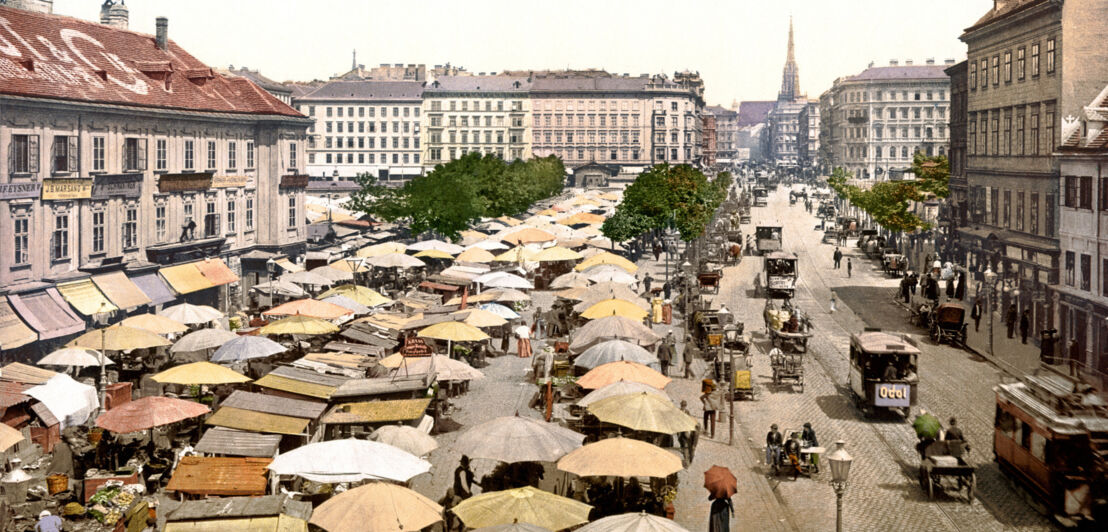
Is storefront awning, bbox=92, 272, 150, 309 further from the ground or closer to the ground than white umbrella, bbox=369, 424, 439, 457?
further from the ground

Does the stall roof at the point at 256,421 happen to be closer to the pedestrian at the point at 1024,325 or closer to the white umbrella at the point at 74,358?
the white umbrella at the point at 74,358

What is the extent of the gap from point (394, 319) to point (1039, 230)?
28.1 meters

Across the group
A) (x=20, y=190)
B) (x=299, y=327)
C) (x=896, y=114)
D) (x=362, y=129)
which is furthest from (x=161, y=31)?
(x=896, y=114)

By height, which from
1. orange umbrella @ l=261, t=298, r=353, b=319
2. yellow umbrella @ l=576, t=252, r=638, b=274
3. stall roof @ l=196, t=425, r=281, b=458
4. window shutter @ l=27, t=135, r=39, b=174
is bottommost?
stall roof @ l=196, t=425, r=281, b=458

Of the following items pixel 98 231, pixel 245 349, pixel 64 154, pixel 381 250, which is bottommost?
pixel 245 349

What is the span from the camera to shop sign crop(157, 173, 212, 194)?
48094mm

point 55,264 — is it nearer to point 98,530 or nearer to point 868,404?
point 98,530

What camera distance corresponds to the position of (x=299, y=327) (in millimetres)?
31891

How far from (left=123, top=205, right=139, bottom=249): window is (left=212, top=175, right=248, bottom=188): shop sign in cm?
692

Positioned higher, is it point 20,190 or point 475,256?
point 20,190

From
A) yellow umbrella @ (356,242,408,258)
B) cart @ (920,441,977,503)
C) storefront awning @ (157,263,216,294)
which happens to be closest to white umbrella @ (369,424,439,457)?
cart @ (920,441,977,503)

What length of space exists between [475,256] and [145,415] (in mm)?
30608

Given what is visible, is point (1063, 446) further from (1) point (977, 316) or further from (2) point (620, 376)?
(1) point (977, 316)

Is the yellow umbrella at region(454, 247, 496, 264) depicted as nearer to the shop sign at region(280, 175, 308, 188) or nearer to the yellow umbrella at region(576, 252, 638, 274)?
the yellow umbrella at region(576, 252, 638, 274)
